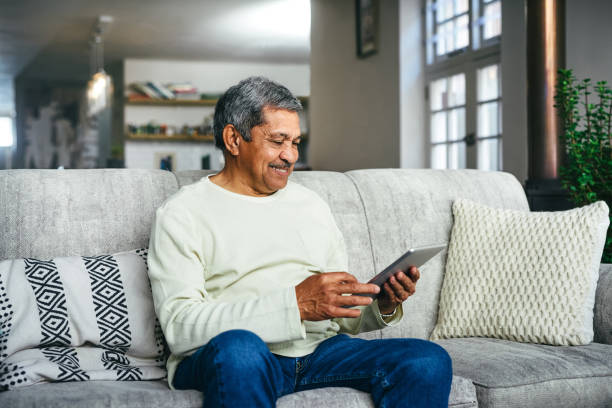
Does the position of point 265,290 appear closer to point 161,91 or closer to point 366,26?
point 366,26

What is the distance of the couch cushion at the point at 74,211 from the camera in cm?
168

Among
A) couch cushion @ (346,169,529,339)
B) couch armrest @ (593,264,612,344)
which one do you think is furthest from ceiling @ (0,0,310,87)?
couch armrest @ (593,264,612,344)

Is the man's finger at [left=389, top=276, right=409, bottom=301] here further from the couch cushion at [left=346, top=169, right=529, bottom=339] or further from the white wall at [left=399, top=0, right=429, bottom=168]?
the white wall at [left=399, top=0, right=429, bottom=168]

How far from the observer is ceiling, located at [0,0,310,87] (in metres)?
5.95

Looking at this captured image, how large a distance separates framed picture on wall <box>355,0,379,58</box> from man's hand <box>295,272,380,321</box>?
378 cm

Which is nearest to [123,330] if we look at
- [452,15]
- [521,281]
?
[521,281]

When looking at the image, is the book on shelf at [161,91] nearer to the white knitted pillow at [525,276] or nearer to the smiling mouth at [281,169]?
the white knitted pillow at [525,276]

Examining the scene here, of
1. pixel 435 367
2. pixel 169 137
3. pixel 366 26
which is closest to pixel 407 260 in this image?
pixel 435 367

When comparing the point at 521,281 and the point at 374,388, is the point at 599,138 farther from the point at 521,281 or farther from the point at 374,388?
the point at 374,388

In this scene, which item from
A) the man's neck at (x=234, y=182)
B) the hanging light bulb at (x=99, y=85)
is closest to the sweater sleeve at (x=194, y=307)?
the man's neck at (x=234, y=182)

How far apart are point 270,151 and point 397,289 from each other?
460 mm

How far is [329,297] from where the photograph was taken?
1294 millimetres

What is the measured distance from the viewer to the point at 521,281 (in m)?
1.91

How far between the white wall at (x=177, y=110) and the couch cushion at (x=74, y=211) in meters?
6.24
